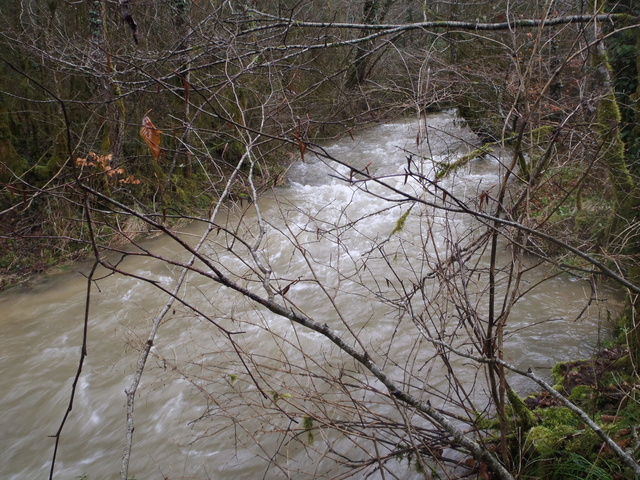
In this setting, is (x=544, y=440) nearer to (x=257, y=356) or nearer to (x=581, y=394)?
(x=581, y=394)

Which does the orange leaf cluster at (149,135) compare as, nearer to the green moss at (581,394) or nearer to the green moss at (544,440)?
the green moss at (544,440)

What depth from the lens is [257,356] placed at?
181 inches

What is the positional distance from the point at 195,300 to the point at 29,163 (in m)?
5.01

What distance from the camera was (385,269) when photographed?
6121mm

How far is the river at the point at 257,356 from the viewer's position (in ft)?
9.30

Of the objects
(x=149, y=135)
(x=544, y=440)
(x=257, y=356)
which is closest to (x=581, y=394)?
(x=544, y=440)

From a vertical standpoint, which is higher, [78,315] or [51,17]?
[51,17]

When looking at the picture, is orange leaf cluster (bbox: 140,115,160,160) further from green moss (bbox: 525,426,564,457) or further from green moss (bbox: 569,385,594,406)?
green moss (bbox: 569,385,594,406)

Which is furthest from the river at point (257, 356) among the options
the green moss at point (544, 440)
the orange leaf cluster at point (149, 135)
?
the orange leaf cluster at point (149, 135)

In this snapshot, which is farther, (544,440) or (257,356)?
(257,356)

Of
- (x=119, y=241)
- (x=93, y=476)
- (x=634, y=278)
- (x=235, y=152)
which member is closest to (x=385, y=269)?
Result: (x=634, y=278)

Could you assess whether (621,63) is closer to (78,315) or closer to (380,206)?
(380,206)

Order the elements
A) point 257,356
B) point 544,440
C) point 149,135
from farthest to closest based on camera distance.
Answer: point 257,356, point 544,440, point 149,135

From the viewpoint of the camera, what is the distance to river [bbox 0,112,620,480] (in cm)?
283
